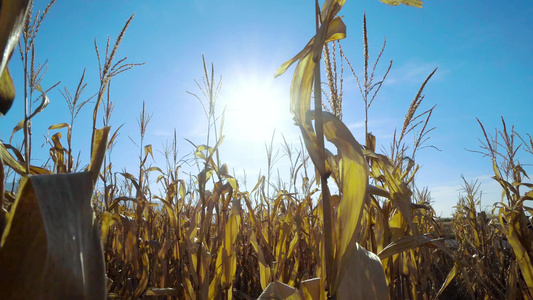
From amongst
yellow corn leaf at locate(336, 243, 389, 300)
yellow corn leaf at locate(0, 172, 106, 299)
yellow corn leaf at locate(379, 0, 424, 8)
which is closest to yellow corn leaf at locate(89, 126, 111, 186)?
yellow corn leaf at locate(0, 172, 106, 299)

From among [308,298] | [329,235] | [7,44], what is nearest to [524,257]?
[308,298]

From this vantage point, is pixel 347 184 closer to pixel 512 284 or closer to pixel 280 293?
pixel 280 293

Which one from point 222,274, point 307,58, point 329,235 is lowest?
point 222,274

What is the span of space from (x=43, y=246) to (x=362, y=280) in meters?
0.71

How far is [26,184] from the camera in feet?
1.49

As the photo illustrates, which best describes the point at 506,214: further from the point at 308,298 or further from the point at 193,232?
the point at 193,232

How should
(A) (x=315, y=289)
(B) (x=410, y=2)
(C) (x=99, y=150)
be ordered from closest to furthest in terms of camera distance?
(C) (x=99, y=150) < (B) (x=410, y=2) < (A) (x=315, y=289)

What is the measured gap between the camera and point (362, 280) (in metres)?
0.84

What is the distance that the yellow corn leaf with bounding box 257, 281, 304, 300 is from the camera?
113 cm

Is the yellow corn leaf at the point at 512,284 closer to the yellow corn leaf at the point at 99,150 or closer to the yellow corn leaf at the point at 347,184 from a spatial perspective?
the yellow corn leaf at the point at 347,184

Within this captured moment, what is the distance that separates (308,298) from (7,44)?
1.12 meters

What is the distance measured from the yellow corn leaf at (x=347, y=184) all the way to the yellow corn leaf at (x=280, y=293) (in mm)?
449

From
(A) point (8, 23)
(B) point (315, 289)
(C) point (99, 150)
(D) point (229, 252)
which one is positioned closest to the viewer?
(A) point (8, 23)

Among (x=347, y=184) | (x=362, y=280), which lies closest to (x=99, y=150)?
(x=347, y=184)
